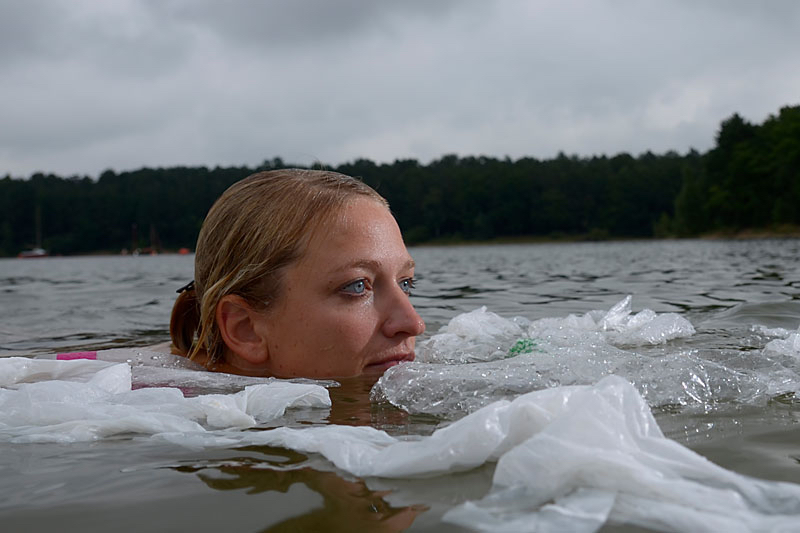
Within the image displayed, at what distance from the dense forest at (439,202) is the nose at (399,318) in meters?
67.2

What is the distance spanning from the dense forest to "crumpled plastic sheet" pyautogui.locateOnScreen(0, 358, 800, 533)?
68076 mm

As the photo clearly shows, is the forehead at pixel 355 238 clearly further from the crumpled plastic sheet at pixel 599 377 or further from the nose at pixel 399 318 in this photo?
the crumpled plastic sheet at pixel 599 377

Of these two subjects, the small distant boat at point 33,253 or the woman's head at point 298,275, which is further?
the small distant boat at point 33,253

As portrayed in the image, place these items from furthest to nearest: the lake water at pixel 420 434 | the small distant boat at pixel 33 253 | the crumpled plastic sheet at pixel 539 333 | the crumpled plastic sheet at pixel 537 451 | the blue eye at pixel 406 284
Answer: the small distant boat at pixel 33 253, the crumpled plastic sheet at pixel 539 333, the blue eye at pixel 406 284, the lake water at pixel 420 434, the crumpled plastic sheet at pixel 537 451

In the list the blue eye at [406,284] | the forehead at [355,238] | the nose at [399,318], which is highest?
the forehead at [355,238]

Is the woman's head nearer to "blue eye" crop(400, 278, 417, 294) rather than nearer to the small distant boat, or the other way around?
"blue eye" crop(400, 278, 417, 294)

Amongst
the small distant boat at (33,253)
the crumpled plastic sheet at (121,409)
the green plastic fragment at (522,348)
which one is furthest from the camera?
the small distant boat at (33,253)

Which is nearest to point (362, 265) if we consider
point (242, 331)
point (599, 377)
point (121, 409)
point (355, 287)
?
point (355, 287)

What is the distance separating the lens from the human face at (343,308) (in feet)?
9.40

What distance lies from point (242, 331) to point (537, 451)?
1.91m

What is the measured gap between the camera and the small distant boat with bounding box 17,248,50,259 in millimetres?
85188

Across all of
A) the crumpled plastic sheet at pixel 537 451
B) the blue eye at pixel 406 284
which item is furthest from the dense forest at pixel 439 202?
the crumpled plastic sheet at pixel 537 451

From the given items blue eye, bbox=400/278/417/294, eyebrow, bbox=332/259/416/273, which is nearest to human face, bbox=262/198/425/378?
eyebrow, bbox=332/259/416/273

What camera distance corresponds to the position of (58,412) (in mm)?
2078
